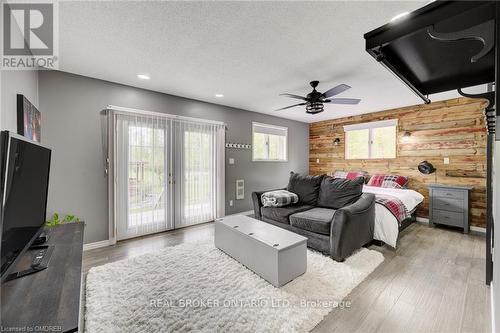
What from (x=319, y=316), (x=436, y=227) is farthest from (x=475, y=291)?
(x=436, y=227)

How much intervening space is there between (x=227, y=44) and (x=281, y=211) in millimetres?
2356

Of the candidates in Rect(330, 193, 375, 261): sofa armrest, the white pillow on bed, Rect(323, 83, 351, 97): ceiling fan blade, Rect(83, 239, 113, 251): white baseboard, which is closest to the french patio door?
Rect(83, 239, 113, 251): white baseboard

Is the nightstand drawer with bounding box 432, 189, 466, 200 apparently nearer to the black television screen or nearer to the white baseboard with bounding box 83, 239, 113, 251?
the black television screen

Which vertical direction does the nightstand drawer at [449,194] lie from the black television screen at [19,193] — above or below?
below

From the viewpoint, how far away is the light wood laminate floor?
5.29 feet

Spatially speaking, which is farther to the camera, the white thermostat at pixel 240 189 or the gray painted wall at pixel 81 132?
the white thermostat at pixel 240 189

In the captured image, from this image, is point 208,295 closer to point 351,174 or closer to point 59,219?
point 59,219

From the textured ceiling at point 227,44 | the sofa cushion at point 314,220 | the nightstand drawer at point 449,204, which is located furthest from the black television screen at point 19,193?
the nightstand drawer at point 449,204

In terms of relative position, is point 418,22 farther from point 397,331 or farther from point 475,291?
point 475,291

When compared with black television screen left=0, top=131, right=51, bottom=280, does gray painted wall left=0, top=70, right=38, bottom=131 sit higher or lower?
higher

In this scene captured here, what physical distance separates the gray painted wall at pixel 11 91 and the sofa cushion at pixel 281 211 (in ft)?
9.90

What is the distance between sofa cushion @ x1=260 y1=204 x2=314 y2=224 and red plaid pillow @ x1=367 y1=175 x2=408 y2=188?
7.05 ft

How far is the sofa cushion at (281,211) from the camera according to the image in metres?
3.20

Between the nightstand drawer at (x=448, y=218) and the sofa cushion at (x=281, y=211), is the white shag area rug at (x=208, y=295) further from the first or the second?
the nightstand drawer at (x=448, y=218)
